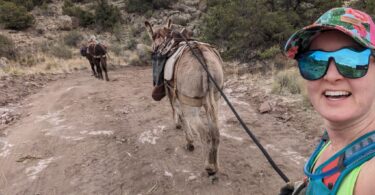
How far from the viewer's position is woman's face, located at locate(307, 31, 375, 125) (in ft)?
3.99

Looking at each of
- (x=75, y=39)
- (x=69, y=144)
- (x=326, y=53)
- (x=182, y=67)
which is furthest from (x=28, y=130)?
(x=75, y=39)

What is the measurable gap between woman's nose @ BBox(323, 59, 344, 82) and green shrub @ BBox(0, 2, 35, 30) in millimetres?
29805

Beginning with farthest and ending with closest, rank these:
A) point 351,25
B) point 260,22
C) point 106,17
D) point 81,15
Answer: point 81,15, point 106,17, point 260,22, point 351,25

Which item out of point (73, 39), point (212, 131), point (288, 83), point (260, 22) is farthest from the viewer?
point (73, 39)

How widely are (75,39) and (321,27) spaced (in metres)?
26.7

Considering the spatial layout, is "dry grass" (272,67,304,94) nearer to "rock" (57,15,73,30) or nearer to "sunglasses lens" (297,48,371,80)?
"sunglasses lens" (297,48,371,80)

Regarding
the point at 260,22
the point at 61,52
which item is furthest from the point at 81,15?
the point at 260,22

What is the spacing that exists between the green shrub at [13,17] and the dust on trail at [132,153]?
21114 mm

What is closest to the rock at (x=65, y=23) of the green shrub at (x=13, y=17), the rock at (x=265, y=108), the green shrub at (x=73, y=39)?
the green shrub at (x=13, y=17)

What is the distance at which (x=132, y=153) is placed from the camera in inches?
234

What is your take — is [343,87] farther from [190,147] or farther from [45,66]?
[45,66]

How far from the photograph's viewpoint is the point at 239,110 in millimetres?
7957

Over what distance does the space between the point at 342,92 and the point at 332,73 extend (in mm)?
83

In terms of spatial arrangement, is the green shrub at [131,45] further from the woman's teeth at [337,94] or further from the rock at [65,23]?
the woman's teeth at [337,94]
